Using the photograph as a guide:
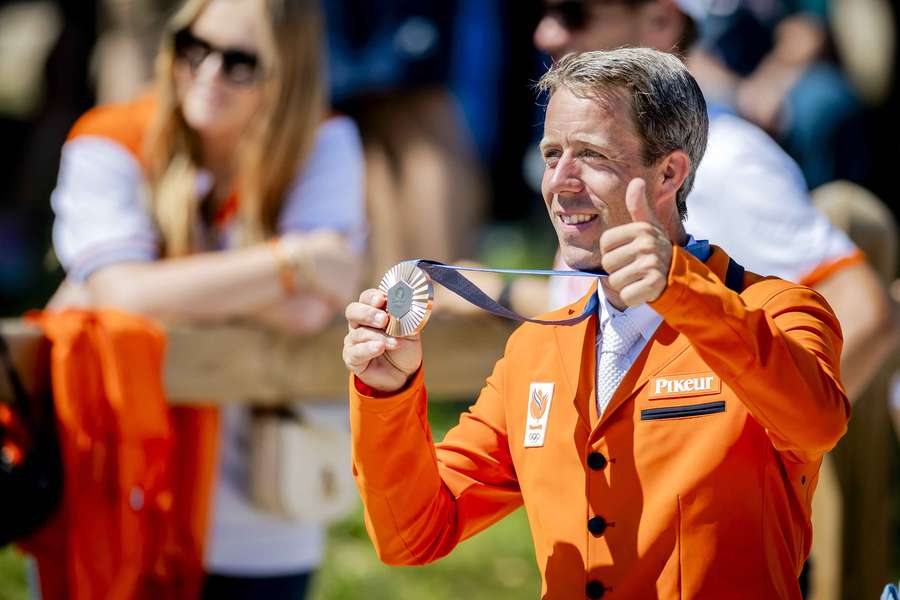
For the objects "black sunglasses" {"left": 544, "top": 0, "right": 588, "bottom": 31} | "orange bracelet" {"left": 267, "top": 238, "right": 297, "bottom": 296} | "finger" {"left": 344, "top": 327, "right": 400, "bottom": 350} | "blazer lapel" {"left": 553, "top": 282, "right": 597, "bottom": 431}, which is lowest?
"orange bracelet" {"left": 267, "top": 238, "right": 297, "bottom": 296}

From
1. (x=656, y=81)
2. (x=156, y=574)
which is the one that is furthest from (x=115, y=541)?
(x=656, y=81)

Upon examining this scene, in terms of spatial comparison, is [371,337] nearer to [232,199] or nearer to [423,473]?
[423,473]

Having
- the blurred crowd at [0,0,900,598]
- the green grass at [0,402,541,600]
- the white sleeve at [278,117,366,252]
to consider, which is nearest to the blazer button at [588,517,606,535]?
the blurred crowd at [0,0,900,598]

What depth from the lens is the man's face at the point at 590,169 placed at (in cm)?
195

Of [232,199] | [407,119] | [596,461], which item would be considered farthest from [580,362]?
[407,119]

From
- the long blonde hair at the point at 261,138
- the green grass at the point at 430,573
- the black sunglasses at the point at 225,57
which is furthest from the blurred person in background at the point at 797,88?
the black sunglasses at the point at 225,57

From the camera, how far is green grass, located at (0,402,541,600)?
17.1ft

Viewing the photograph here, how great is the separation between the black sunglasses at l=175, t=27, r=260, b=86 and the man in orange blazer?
1.71 metres

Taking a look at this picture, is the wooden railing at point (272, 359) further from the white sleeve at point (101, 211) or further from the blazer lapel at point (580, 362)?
the blazer lapel at point (580, 362)

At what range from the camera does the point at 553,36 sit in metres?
Answer: 3.14

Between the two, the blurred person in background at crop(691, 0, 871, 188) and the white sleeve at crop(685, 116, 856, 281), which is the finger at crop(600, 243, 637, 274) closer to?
the white sleeve at crop(685, 116, 856, 281)

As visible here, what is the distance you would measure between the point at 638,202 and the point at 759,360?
25 centimetres

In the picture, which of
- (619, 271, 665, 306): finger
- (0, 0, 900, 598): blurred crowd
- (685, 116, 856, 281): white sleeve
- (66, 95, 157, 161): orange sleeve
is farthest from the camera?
(66, 95, 157, 161): orange sleeve

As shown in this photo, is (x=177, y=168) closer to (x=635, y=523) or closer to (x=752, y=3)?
(x=635, y=523)
